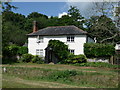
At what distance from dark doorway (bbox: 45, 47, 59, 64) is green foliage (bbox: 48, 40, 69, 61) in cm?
80

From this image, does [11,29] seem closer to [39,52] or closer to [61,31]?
[39,52]

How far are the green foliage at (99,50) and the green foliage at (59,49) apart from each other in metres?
3.96

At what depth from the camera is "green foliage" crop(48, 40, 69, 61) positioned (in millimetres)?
29859

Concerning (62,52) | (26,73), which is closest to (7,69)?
(26,73)

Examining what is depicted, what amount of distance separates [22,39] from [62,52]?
3594 cm

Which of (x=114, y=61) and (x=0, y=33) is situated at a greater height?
(x=0, y=33)

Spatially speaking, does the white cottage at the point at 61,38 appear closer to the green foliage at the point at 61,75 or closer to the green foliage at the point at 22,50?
the green foliage at the point at 22,50

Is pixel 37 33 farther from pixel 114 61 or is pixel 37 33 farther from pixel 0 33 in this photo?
pixel 114 61

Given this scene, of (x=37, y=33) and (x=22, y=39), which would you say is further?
(x=22, y=39)

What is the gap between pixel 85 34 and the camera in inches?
1203

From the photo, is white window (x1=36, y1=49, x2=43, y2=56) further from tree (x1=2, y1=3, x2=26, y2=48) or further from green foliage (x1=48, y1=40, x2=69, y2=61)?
tree (x1=2, y1=3, x2=26, y2=48)

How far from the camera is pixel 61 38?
1277 inches

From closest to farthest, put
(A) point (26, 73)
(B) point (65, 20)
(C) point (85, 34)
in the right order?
(A) point (26, 73) < (C) point (85, 34) < (B) point (65, 20)

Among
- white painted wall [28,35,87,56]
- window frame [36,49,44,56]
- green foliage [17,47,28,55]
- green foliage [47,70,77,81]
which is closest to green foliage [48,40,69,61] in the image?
white painted wall [28,35,87,56]
